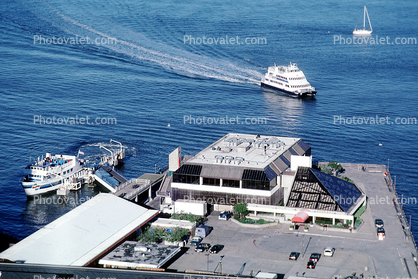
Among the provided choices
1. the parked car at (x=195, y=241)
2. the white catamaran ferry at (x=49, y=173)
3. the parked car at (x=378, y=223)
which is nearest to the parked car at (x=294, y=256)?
the parked car at (x=195, y=241)

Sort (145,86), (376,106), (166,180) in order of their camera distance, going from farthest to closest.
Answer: (145,86), (376,106), (166,180)

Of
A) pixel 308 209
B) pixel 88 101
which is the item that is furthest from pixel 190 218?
pixel 88 101

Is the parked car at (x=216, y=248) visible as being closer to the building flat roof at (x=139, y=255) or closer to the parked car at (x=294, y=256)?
the building flat roof at (x=139, y=255)

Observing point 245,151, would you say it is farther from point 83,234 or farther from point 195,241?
point 83,234

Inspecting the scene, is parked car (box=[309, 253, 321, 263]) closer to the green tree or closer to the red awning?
the red awning

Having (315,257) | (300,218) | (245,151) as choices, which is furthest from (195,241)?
(245,151)

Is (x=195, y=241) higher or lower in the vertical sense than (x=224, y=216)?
lower

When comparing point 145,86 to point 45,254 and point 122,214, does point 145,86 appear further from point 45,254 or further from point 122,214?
point 45,254
